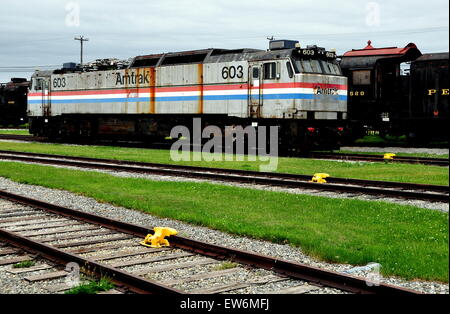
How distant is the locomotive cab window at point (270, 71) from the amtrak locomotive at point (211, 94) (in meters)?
0.04

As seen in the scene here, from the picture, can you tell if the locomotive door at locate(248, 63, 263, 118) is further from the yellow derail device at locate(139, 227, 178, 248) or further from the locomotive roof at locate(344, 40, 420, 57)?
the yellow derail device at locate(139, 227, 178, 248)

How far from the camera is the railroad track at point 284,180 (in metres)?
13.3

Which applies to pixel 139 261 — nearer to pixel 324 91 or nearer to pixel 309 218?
pixel 309 218

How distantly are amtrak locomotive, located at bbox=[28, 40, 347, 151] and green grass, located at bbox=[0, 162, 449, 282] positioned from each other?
9.40m

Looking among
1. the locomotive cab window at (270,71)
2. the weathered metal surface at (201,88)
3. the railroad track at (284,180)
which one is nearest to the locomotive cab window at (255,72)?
the weathered metal surface at (201,88)

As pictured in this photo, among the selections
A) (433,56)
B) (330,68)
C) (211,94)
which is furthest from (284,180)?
(433,56)

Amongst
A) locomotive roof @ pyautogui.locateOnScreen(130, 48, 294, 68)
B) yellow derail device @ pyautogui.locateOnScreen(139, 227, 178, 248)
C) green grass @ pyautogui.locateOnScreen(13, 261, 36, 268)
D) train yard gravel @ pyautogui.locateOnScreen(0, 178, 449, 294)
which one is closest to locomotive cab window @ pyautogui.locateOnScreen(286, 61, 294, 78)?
locomotive roof @ pyautogui.locateOnScreen(130, 48, 294, 68)

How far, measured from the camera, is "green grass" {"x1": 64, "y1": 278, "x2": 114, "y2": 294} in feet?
20.2

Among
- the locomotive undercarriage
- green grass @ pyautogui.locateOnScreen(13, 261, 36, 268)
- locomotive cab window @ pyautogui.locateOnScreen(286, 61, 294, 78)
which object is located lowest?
green grass @ pyautogui.locateOnScreen(13, 261, 36, 268)

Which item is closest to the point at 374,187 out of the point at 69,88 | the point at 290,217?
the point at 290,217

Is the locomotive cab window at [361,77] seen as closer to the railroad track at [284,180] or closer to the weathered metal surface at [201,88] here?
the weathered metal surface at [201,88]

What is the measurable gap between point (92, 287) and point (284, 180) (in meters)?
9.88
